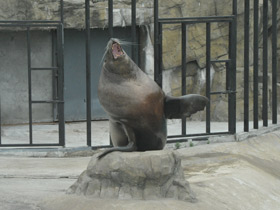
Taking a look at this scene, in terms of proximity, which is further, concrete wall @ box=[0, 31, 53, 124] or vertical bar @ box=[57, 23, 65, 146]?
concrete wall @ box=[0, 31, 53, 124]

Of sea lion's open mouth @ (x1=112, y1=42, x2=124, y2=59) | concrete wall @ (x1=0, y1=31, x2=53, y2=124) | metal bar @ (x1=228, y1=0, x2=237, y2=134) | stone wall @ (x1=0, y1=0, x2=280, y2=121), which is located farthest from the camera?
concrete wall @ (x1=0, y1=31, x2=53, y2=124)

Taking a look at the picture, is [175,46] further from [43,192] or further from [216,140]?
[43,192]

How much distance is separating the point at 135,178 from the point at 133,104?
683 mm

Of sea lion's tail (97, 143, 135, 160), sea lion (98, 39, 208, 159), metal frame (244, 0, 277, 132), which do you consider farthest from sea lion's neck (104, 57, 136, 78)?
metal frame (244, 0, 277, 132)

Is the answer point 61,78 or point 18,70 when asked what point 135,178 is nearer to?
point 61,78

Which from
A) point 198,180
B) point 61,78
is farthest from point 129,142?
point 61,78

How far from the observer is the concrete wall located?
1188cm

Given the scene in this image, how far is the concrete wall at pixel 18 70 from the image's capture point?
39.0 ft

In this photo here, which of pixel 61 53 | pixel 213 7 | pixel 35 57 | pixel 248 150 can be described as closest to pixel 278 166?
pixel 248 150

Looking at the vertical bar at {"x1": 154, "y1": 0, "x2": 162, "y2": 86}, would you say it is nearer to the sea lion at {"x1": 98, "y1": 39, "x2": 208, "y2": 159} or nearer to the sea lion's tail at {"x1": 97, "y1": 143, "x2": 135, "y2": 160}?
the sea lion at {"x1": 98, "y1": 39, "x2": 208, "y2": 159}

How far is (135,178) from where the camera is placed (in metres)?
6.32

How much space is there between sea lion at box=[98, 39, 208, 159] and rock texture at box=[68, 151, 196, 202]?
13 centimetres

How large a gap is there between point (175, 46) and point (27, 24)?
143 inches

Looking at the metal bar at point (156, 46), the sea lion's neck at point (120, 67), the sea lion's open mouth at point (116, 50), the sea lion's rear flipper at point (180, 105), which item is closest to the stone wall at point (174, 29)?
the metal bar at point (156, 46)
